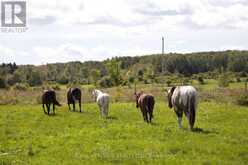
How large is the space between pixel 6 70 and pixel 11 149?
10031 cm

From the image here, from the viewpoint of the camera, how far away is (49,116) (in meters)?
31.7

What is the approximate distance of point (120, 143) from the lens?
1834 cm

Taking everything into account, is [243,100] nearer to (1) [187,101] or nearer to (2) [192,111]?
(1) [187,101]

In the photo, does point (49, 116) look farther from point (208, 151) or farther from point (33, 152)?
point (208, 151)

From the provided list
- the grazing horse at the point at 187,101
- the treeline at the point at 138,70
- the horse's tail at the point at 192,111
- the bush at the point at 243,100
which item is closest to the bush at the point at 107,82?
the treeline at the point at 138,70

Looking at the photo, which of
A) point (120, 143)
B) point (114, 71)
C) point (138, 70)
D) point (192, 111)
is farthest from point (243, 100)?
point (138, 70)

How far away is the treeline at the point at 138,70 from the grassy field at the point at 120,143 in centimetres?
6677

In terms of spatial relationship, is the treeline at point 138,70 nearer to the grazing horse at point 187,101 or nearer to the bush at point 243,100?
the bush at point 243,100

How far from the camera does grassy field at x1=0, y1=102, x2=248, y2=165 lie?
15.5m

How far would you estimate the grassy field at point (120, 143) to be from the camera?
611 inches

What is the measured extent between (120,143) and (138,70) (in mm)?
121143

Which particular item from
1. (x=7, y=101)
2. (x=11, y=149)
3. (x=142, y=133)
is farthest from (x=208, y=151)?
(x=7, y=101)

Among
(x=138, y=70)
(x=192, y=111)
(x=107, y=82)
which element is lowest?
(x=192, y=111)

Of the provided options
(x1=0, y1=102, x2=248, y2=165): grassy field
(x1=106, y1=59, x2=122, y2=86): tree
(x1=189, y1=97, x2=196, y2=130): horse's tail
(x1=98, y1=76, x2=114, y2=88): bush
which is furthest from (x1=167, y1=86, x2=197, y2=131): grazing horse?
(x1=106, y1=59, x2=122, y2=86): tree
